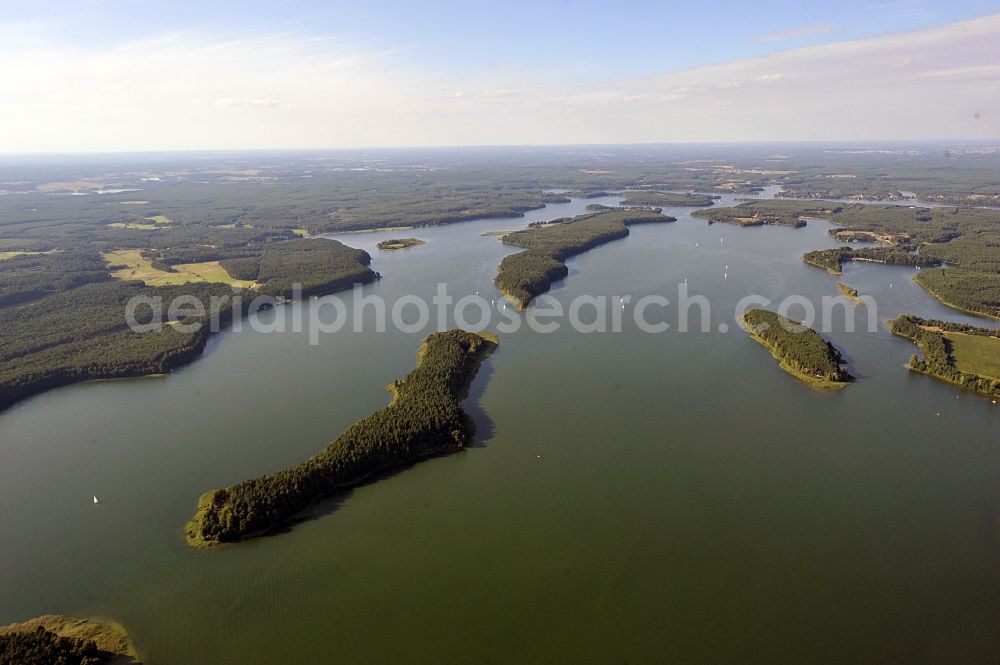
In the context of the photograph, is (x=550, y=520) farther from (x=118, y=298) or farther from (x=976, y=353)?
(x=118, y=298)

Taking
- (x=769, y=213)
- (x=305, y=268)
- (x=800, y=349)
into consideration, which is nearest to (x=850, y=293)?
(x=800, y=349)

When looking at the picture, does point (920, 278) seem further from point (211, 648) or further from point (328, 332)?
point (211, 648)

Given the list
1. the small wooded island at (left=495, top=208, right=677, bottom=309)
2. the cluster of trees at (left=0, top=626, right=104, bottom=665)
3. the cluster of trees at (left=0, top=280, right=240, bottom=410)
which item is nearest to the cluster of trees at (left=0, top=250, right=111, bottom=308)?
the cluster of trees at (left=0, top=280, right=240, bottom=410)

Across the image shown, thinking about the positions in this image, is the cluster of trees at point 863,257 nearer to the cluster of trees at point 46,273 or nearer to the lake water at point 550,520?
the lake water at point 550,520

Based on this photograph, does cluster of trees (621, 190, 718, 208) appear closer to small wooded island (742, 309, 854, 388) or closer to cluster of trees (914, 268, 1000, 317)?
cluster of trees (914, 268, 1000, 317)

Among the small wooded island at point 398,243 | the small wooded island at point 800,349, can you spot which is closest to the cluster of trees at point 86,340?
the small wooded island at point 398,243

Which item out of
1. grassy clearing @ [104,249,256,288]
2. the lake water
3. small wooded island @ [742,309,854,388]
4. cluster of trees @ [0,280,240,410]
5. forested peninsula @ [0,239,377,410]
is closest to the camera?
the lake water
